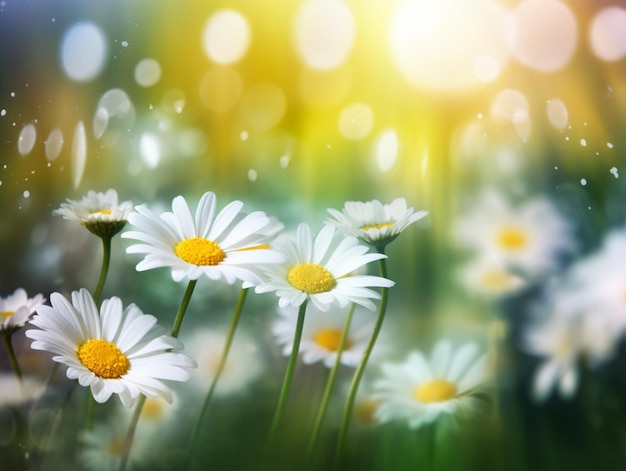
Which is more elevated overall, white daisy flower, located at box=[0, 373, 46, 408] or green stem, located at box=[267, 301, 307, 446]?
green stem, located at box=[267, 301, 307, 446]

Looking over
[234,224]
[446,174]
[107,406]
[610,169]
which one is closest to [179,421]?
[107,406]

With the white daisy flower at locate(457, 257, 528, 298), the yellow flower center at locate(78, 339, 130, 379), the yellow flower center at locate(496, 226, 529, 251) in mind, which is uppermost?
the yellow flower center at locate(496, 226, 529, 251)

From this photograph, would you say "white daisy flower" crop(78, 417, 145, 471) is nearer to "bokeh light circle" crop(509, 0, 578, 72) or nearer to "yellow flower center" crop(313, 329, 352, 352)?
"yellow flower center" crop(313, 329, 352, 352)

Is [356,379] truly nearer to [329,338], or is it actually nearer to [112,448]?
[329,338]

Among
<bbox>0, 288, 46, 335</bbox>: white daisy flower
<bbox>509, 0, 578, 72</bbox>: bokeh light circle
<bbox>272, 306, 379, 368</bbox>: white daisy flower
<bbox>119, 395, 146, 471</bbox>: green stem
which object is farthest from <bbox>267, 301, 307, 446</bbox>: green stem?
<bbox>509, 0, 578, 72</bbox>: bokeh light circle

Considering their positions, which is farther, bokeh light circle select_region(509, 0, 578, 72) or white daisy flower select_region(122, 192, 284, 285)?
bokeh light circle select_region(509, 0, 578, 72)

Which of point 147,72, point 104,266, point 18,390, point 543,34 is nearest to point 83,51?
point 147,72

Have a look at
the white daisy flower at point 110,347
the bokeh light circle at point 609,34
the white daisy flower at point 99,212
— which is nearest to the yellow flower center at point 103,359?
the white daisy flower at point 110,347
